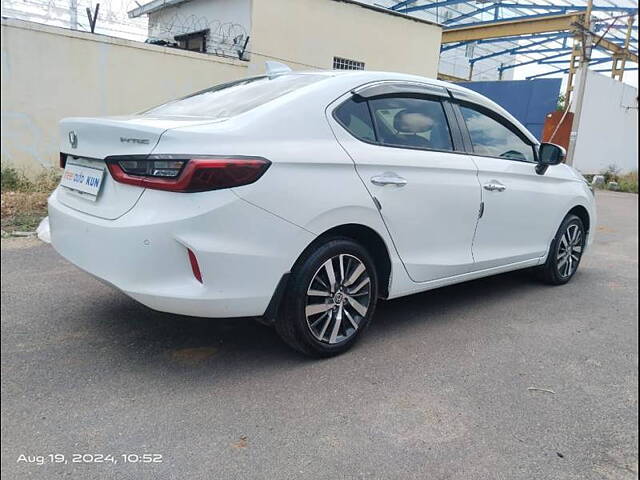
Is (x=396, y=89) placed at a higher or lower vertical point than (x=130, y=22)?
lower

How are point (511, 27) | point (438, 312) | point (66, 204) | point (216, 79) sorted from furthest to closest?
point (511, 27)
point (216, 79)
point (438, 312)
point (66, 204)

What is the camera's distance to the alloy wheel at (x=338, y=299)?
289cm

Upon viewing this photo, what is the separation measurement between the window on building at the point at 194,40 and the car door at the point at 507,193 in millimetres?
8251

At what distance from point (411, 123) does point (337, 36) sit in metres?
8.86

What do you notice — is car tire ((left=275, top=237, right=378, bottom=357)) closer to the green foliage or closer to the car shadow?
the car shadow

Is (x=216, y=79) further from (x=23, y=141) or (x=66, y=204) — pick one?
(x=66, y=204)

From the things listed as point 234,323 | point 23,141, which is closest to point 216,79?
point 23,141

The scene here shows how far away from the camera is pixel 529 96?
619 inches

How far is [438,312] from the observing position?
396 cm

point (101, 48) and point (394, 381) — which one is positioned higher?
point (101, 48)

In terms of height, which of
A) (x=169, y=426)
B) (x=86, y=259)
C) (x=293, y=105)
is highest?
(x=293, y=105)

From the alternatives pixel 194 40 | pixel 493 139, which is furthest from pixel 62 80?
pixel 493 139

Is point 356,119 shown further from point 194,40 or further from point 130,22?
point 194,40

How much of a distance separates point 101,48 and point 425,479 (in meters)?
8.57
